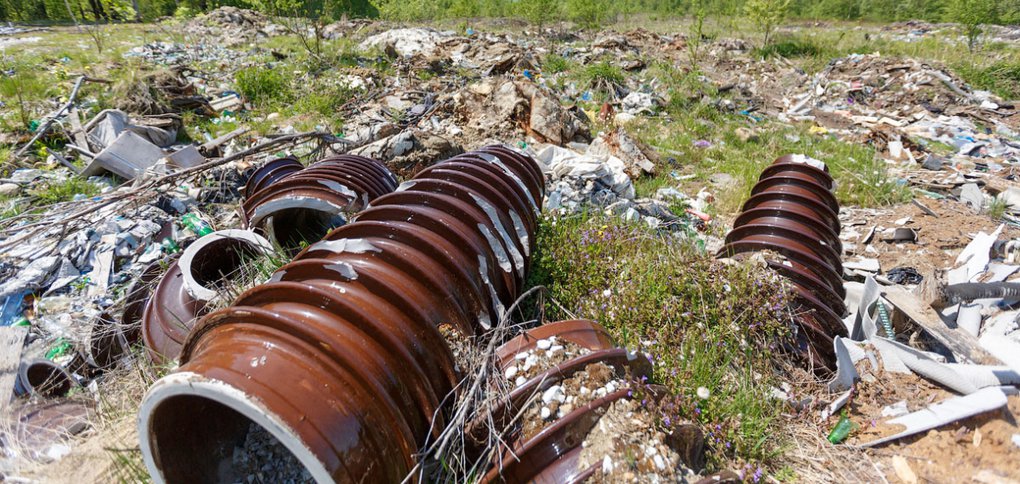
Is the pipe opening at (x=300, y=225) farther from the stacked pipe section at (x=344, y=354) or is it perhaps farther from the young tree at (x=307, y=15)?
the young tree at (x=307, y=15)

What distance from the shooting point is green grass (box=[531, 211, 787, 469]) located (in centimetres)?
209

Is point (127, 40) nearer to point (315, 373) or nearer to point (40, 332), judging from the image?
point (40, 332)

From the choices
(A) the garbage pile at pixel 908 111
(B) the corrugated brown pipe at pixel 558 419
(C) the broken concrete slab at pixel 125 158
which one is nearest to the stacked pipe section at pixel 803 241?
(B) the corrugated brown pipe at pixel 558 419

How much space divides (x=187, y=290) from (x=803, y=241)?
3818 mm

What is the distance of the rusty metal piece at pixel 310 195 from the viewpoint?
10.1 ft

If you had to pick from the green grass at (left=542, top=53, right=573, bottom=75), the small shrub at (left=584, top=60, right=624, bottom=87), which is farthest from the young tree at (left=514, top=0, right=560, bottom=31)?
the small shrub at (left=584, top=60, right=624, bottom=87)

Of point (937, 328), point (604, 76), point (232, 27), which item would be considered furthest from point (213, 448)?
point (232, 27)

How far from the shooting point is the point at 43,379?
9.55 feet

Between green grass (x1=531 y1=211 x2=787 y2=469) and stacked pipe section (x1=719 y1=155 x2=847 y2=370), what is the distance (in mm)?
232

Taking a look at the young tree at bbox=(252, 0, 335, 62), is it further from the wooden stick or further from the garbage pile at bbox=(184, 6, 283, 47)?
the wooden stick

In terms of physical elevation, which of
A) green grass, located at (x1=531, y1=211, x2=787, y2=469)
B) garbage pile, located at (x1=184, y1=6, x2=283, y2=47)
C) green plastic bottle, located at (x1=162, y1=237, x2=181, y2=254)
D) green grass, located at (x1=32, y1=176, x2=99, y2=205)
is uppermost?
garbage pile, located at (x1=184, y1=6, x2=283, y2=47)

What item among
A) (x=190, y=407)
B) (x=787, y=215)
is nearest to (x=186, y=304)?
(x=190, y=407)

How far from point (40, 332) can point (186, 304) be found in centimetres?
170

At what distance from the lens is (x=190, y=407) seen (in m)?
1.55
